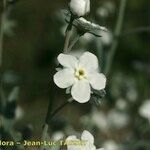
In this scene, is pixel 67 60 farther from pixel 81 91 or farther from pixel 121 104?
pixel 121 104

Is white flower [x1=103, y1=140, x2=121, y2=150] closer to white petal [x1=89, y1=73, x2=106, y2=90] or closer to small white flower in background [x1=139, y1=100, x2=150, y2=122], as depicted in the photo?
small white flower in background [x1=139, y1=100, x2=150, y2=122]

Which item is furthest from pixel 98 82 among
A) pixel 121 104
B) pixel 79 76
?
pixel 121 104

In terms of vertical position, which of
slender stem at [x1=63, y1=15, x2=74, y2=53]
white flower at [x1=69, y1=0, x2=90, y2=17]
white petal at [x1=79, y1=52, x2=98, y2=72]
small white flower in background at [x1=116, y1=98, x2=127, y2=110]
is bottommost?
small white flower in background at [x1=116, y1=98, x2=127, y2=110]

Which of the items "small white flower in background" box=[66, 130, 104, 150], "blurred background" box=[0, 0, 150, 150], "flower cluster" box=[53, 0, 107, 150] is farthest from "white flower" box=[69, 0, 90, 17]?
"blurred background" box=[0, 0, 150, 150]

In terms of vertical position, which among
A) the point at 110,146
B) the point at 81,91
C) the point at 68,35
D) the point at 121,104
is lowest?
the point at 110,146

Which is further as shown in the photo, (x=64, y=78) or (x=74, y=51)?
(x=74, y=51)

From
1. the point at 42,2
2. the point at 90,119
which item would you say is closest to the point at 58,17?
the point at 90,119

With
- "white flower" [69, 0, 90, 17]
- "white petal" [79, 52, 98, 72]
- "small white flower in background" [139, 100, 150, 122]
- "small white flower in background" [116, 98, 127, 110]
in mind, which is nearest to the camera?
"white flower" [69, 0, 90, 17]
